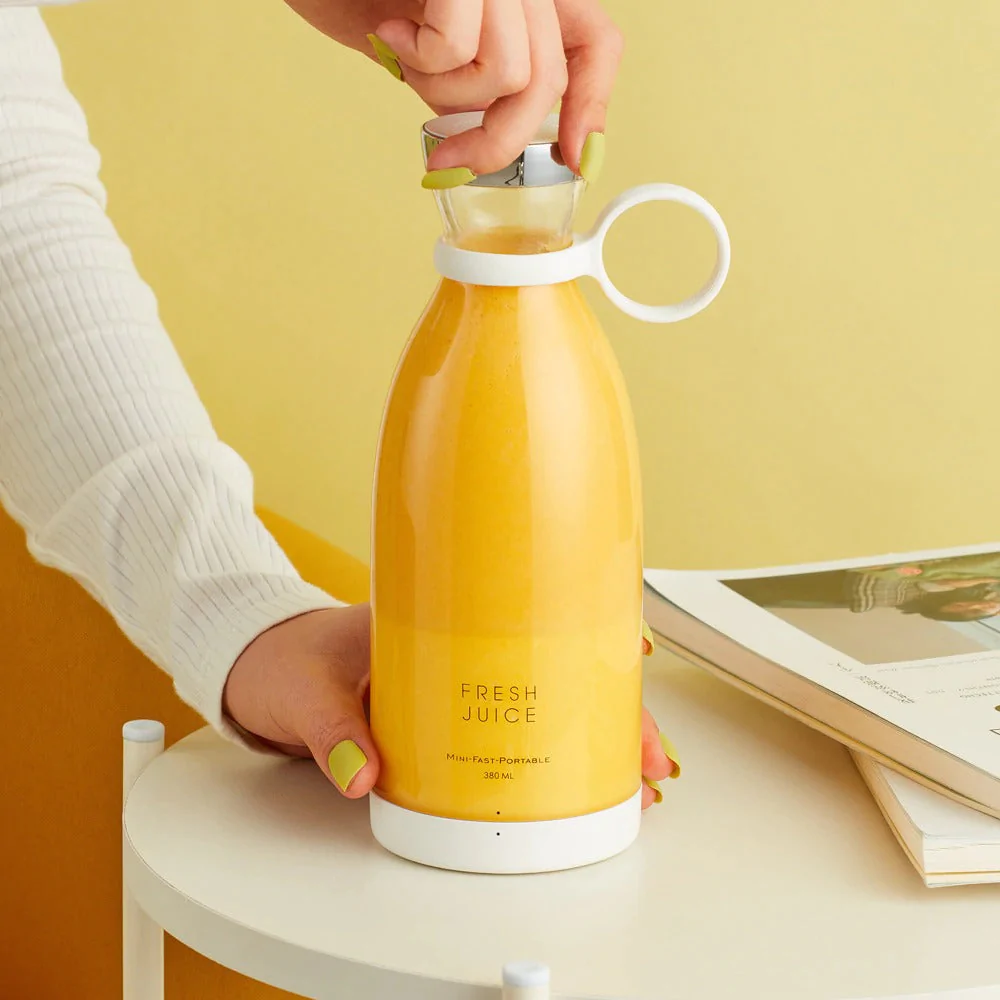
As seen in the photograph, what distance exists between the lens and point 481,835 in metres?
0.59

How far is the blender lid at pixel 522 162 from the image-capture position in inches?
22.3

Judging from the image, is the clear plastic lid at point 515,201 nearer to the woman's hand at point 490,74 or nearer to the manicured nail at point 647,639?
the woman's hand at point 490,74

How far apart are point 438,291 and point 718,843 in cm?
26

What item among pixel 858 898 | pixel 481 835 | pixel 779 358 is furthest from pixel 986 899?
pixel 779 358

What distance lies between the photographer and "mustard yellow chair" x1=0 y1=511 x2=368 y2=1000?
1051 millimetres

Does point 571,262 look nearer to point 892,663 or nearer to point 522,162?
point 522,162

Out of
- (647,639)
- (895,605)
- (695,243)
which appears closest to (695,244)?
(695,243)

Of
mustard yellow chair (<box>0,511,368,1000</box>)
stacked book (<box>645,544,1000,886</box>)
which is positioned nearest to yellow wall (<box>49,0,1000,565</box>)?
mustard yellow chair (<box>0,511,368,1000</box>)

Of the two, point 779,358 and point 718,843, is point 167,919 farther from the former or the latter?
point 779,358

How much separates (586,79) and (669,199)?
0.07 metres

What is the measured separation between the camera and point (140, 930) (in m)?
0.75

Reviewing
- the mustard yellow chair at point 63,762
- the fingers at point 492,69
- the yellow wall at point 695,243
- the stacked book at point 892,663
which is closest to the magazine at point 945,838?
the stacked book at point 892,663

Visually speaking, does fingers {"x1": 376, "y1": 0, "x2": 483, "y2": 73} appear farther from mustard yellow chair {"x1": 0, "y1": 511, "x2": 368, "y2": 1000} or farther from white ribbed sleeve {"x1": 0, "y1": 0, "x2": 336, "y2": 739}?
mustard yellow chair {"x1": 0, "y1": 511, "x2": 368, "y2": 1000}

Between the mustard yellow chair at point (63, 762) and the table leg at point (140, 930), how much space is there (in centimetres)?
29
